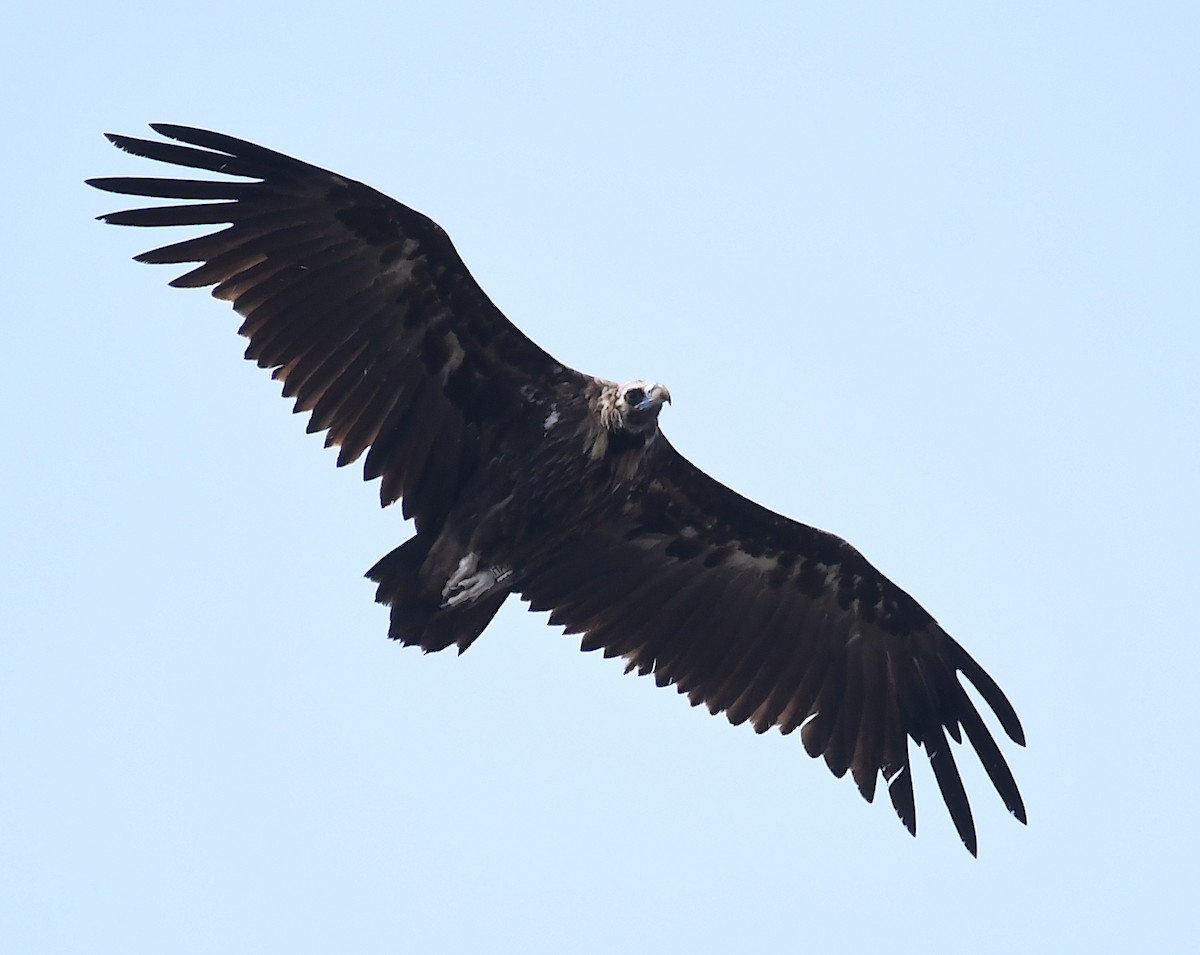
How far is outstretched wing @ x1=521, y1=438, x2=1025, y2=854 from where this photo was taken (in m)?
16.6

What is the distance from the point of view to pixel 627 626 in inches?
663

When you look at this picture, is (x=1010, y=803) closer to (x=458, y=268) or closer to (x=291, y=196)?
(x=458, y=268)

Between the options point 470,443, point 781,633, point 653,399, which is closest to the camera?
point 653,399

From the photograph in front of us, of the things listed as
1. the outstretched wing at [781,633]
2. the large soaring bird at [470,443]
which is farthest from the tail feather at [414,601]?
the outstretched wing at [781,633]

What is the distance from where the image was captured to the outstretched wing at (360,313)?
14.7 metres

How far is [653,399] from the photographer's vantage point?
14836 mm

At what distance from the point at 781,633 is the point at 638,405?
320cm

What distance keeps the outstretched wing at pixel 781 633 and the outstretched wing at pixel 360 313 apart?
1657 mm

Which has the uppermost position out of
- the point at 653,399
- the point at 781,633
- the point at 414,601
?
the point at 781,633

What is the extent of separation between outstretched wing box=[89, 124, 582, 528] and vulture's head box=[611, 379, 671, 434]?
0.54 metres

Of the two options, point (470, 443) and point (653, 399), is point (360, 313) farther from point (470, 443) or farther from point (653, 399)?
point (653, 399)

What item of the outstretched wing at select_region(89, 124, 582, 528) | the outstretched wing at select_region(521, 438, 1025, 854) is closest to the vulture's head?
the outstretched wing at select_region(89, 124, 582, 528)

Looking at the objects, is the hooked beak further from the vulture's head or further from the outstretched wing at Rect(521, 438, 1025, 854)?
the outstretched wing at Rect(521, 438, 1025, 854)

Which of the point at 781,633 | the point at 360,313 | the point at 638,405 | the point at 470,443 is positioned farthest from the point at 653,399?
the point at 781,633
